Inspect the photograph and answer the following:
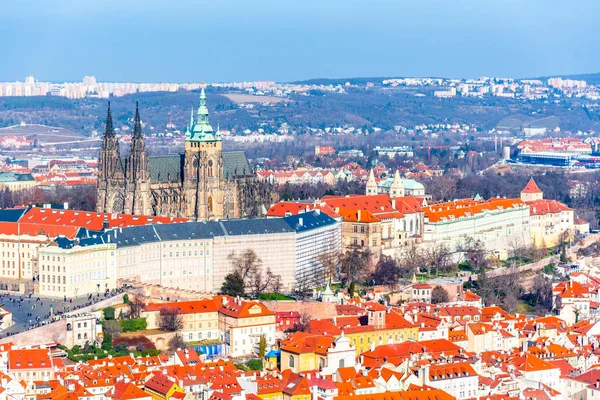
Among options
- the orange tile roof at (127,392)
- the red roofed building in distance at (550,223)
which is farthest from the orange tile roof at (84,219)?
the red roofed building in distance at (550,223)

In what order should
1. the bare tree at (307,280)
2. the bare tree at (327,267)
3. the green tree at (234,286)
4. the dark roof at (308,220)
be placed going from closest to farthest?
the green tree at (234,286) → the bare tree at (307,280) → the dark roof at (308,220) → the bare tree at (327,267)

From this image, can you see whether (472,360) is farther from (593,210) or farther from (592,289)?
(593,210)

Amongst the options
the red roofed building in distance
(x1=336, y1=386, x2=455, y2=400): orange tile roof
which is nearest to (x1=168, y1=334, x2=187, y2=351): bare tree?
(x1=336, y1=386, x2=455, y2=400): orange tile roof

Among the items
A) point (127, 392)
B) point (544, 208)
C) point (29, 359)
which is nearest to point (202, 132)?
point (544, 208)

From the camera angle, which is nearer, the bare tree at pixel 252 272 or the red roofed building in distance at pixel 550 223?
the bare tree at pixel 252 272

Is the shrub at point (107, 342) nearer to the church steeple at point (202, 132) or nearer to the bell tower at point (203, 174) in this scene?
the bell tower at point (203, 174)

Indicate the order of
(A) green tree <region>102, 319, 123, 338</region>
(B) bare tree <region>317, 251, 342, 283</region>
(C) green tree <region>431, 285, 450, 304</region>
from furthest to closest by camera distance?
(B) bare tree <region>317, 251, 342, 283</region> → (C) green tree <region>431, 285, 450, 304</region> → (A) green tree <region>102, 319, 123, 338</region>

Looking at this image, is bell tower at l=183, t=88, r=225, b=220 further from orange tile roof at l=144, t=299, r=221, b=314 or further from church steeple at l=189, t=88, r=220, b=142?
orange tile roof at l=144, t=299, r=221, b=314

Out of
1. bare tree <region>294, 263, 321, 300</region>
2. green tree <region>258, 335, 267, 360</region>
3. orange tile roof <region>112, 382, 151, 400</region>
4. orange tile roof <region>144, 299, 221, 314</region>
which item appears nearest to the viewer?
orange tile roof <region>112, 382, 151, 400</region>
